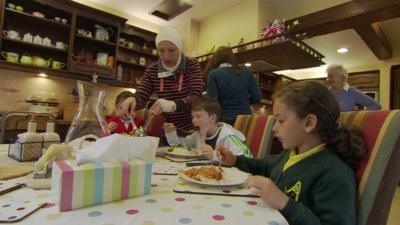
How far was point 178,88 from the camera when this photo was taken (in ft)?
4.87

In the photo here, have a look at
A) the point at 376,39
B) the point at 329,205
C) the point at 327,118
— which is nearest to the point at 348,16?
the point at 376,39

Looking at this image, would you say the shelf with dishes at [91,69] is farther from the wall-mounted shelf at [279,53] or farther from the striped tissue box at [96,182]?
the striped tissue box at [96,182]

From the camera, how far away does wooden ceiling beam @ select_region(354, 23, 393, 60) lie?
3.53 meters

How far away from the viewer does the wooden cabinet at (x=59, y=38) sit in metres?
2.95

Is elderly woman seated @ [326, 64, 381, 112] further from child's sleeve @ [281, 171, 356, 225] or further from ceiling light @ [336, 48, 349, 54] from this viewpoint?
ceiling light @ [336, 48, 349, 54]

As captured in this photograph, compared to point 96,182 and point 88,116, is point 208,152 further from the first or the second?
point 96,182

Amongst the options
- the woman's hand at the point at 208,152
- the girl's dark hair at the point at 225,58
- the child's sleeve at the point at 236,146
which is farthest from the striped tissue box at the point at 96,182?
the girl's dark hair at the point at 225,58

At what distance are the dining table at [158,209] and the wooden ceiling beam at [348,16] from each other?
272 cm

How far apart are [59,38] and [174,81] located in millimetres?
2701

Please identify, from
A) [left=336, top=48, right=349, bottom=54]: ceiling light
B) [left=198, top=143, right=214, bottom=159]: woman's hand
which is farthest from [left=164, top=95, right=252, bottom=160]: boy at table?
[left=336, top=48, right=349, bottom=54]: ceiling light

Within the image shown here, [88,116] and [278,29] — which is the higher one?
[278,29]

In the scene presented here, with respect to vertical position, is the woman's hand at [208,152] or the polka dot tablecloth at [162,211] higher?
the woman's hand at [208,152]

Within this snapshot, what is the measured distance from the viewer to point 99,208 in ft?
1.59

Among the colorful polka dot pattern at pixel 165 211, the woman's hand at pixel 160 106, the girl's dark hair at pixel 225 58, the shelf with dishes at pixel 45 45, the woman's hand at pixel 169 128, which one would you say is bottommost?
the colorful polka dot pattern at pixel 165 211
